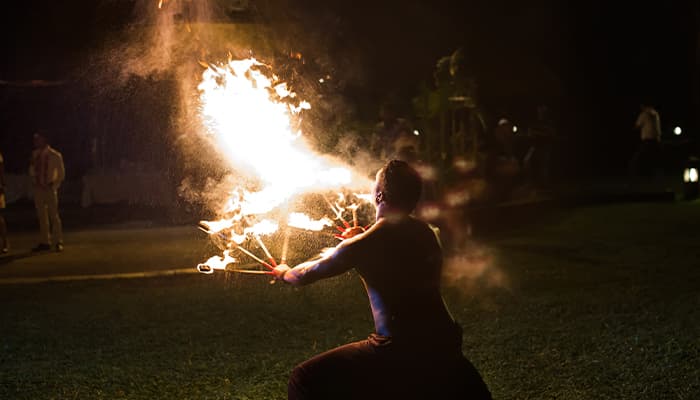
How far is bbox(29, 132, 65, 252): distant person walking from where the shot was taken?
12.1 meters

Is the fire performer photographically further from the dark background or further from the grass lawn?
the dark background

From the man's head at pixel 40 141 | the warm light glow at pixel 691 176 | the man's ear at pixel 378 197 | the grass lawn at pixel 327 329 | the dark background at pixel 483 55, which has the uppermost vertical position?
the dark background at pixel 483 55

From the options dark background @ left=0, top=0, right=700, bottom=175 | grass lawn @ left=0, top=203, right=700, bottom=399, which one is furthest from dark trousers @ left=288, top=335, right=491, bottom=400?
dark background @ left=0, top=0, right=700, bottom=175

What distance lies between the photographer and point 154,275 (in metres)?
9.35

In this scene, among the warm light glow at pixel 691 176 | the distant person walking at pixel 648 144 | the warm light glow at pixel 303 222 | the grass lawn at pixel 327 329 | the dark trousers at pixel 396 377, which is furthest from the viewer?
the distant person walking at pixel 648 144

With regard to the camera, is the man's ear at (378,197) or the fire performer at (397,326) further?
the man's ear at (378,197)

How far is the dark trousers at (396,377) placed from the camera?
131 inches

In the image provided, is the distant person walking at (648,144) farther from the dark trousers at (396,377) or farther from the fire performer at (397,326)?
the dark trousers at (396,377)

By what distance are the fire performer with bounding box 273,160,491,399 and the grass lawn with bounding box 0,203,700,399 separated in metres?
1.79

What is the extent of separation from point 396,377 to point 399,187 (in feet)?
2.89

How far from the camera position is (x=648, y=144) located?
22.6m

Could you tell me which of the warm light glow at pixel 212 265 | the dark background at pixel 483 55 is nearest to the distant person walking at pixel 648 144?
the dark background at pixel 483 55

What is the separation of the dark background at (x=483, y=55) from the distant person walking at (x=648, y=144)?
389cm

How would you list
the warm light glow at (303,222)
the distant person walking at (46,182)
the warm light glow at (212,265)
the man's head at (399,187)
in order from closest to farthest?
the man's head at (399,187) < the warm light glow at (212,265) < the warm light glow at (303,222) < the distant person walking at (46,182)
